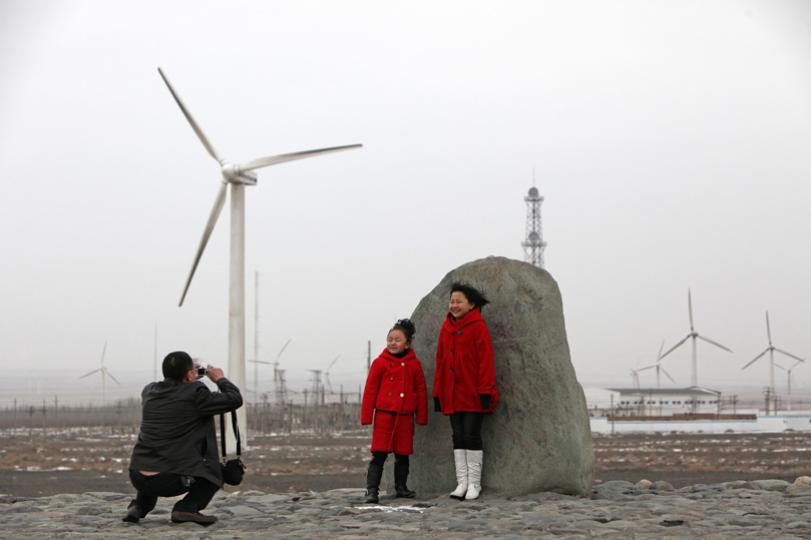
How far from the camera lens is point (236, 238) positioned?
26.9m

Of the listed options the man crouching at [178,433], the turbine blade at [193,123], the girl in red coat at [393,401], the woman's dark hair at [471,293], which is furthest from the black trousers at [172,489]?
the turbine blade at [193,123]

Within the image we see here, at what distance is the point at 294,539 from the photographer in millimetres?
8508

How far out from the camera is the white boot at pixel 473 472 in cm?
1063

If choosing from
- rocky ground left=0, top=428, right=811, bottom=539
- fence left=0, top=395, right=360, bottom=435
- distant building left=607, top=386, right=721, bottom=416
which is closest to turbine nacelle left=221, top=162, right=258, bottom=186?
rocky ground left=0, top=428, right=811, bottom=539

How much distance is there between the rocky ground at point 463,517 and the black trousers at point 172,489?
0.18m

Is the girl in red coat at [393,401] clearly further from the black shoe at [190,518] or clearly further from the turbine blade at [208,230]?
the turbine blade at [208,230]

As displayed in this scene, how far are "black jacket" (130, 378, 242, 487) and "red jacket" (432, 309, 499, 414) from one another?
2.39 metres

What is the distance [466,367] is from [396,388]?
756 millimetres

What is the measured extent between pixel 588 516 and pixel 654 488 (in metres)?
3.18

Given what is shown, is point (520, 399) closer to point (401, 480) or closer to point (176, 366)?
point (401, 480)

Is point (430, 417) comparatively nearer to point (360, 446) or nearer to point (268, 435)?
point (360, 446)

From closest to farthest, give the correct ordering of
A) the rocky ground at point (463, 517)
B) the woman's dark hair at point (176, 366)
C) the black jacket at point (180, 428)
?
the rocky ground at point (463, 517), the black jacket at point (180, 428), the woman's dark hair at point (176, 366)

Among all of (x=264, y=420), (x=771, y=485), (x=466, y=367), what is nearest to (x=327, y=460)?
(x=771, y=485)

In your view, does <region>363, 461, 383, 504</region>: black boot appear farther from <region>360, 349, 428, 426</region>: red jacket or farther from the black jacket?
the black jacket
